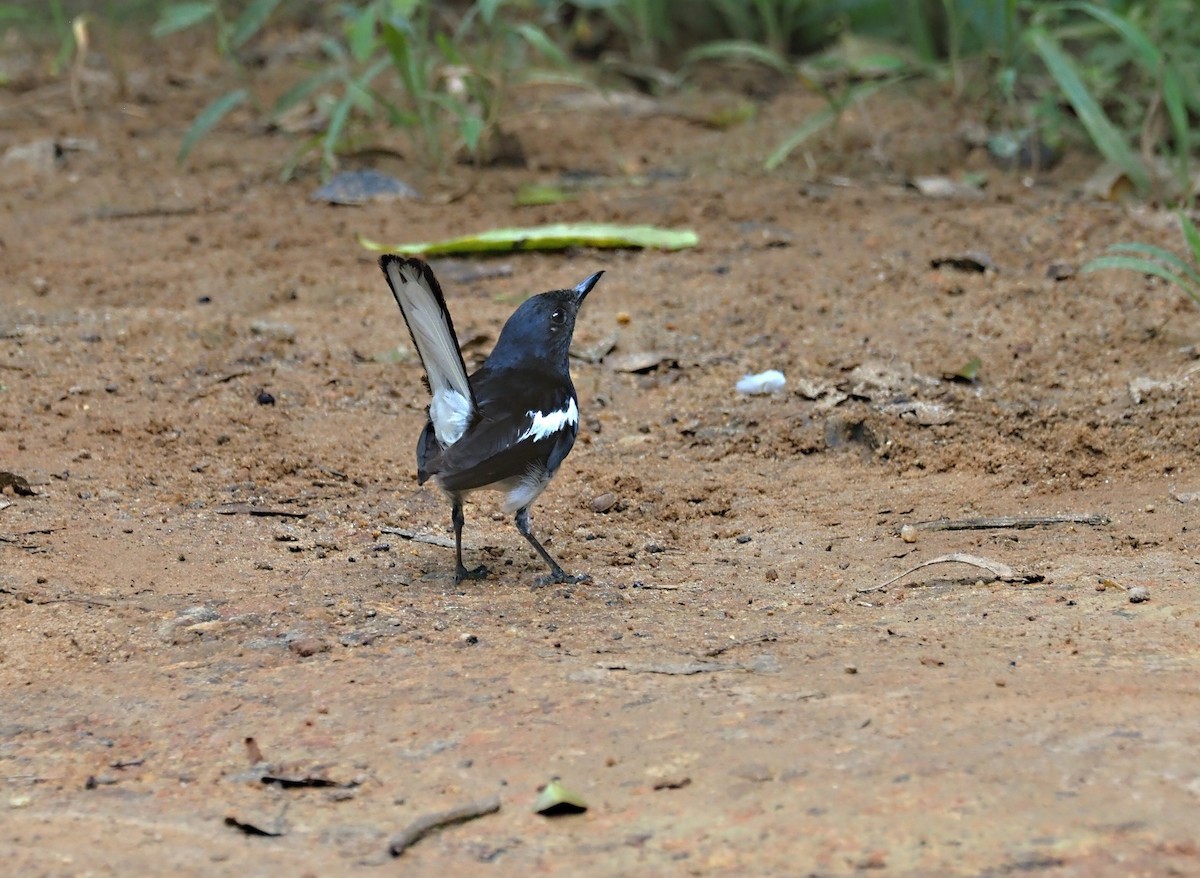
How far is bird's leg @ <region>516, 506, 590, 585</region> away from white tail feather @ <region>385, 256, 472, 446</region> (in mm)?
371

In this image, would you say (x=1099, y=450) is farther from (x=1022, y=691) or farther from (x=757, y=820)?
(x=757, y=820)

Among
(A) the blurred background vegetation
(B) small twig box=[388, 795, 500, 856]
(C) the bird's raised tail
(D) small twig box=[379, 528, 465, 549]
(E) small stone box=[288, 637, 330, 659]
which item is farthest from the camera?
(A) the blurred background vegetation

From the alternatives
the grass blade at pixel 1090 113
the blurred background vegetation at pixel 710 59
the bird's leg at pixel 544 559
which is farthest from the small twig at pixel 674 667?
the grass blade at pixel 1090 113

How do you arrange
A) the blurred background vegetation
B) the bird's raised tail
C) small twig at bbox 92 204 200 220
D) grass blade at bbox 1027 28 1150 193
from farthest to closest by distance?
small twig at bbox 92 204 200 220
the blurred background vegetation
grass blade at bbox 1027 28 1150 193
the bird's raised tail

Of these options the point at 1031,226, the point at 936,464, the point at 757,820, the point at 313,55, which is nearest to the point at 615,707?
the point at 757,820

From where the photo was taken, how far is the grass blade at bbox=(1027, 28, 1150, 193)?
7.68 meters

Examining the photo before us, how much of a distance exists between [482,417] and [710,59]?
656cm

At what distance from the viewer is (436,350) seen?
4.57m

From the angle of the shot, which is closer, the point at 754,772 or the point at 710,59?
the point at 754,772

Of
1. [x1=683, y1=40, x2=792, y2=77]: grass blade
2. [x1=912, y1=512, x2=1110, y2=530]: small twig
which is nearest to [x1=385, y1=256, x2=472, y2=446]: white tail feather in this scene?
[x1=912, y1=512, x2=1110, y2=530]: small twig

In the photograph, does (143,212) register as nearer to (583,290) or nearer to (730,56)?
(583,290)

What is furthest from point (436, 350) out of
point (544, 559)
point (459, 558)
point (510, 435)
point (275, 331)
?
point (275, 331)

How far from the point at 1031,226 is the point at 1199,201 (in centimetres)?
99

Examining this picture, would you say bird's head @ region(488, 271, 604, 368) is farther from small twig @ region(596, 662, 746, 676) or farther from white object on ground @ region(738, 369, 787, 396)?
small twig @ region(596, 662, 746, 676)
